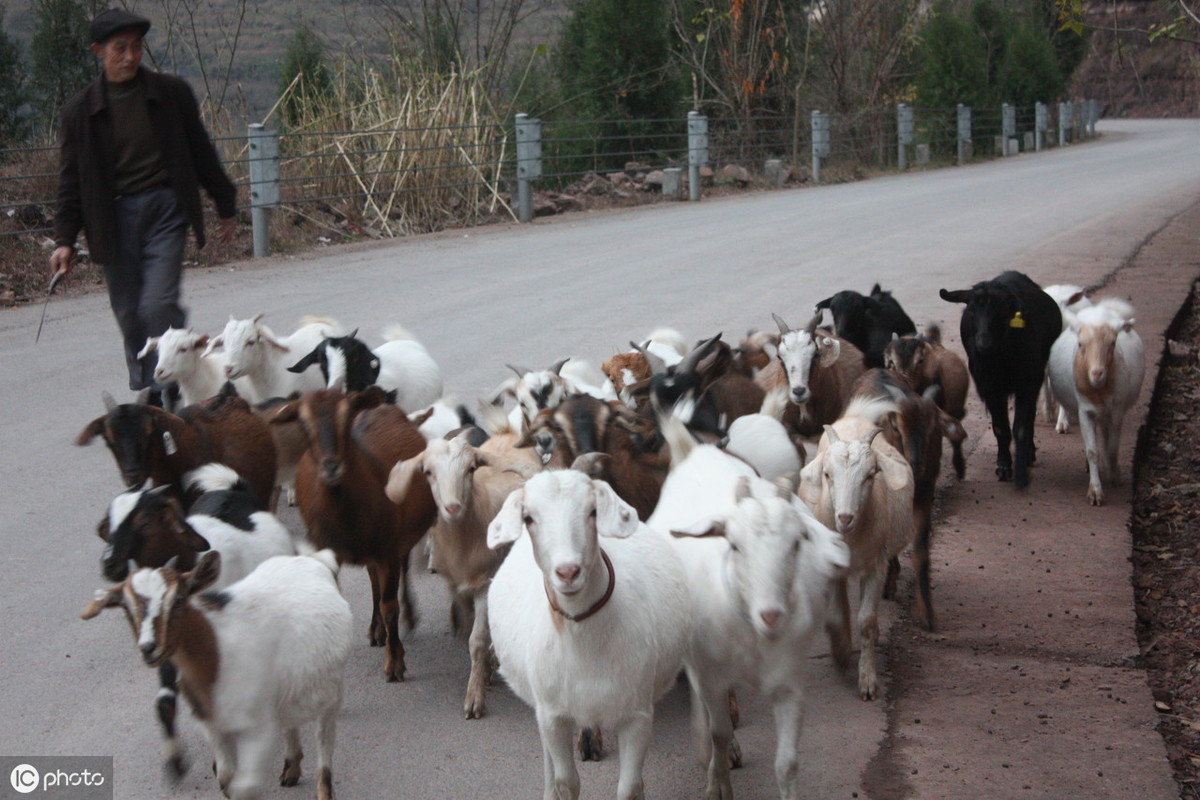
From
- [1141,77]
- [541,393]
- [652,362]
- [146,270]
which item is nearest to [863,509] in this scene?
[541,393]

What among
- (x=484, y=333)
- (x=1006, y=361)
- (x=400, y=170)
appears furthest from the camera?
(x=400, y=170)

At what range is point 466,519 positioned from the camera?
4.82 m

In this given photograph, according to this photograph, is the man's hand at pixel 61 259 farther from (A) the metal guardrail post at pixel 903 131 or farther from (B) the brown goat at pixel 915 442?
(A) the metal guardrail post at pixel 903 131

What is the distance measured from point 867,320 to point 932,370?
2.47 feet

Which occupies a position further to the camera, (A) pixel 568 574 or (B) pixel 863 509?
(B) pixel 863 509

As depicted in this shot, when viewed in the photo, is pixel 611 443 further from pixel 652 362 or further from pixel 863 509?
pixel 652 362

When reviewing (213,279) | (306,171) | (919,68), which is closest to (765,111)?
(919,68)

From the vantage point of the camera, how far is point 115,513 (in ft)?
14.1

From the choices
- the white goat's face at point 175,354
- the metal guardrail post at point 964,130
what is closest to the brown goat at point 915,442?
the white goat's face at point 175,354

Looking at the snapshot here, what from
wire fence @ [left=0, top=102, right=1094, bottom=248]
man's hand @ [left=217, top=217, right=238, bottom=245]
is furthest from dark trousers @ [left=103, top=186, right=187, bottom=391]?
wire fence @ [left=0, top=102, right=1094, bottom=248]

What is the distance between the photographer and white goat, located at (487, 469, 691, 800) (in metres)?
3.52

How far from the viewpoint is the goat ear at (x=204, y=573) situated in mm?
3670

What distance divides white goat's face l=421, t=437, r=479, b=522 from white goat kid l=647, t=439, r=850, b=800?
88 centimetres

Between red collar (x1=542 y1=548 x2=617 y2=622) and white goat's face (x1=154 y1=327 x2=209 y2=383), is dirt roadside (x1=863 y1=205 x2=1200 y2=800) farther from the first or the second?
white goat's face (x1=154 y1=327 x2=209 y2=383)
